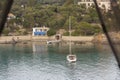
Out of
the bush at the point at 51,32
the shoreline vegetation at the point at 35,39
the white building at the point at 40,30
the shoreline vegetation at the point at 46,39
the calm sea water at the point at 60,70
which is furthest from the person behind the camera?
the white building at the point at 40,30

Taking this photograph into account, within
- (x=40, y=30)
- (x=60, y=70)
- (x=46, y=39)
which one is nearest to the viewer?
(x=60, y=70)

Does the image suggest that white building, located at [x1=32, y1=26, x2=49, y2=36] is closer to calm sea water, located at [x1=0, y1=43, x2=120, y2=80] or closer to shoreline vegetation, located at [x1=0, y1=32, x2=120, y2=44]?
shoreline vegetation, located at [x1=0, y1=32, x2=120, y2=44]

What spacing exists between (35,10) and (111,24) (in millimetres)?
39360

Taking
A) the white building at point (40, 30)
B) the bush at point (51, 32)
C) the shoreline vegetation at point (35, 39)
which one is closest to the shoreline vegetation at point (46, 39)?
the shoreline vegetation at point (35, 39)

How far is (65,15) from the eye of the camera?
38.3 meters

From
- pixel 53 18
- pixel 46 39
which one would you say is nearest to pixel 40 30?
pixel 46 39

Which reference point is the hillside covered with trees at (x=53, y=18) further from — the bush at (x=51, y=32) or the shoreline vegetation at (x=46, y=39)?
the shoreline vegetation at (x=46, y=39)

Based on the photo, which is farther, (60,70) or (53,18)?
(53,18)

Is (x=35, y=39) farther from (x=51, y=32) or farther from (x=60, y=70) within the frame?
(x=60, y=70)

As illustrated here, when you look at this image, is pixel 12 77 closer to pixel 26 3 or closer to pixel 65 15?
pixel 65 15

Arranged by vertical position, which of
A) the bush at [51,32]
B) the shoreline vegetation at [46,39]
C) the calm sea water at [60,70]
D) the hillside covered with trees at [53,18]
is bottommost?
the shoreline vegetation at [46,39]

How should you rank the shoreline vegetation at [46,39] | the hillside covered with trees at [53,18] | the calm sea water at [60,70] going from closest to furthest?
the calm sea water at [60,70] → the hillside covered with trees at [53,18] → the shoreline vegetation at [46,39]

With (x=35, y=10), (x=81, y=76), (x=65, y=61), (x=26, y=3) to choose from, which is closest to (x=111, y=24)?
(x=81, y=76)

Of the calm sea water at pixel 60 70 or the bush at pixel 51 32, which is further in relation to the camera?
the bush at pixel 51 32
